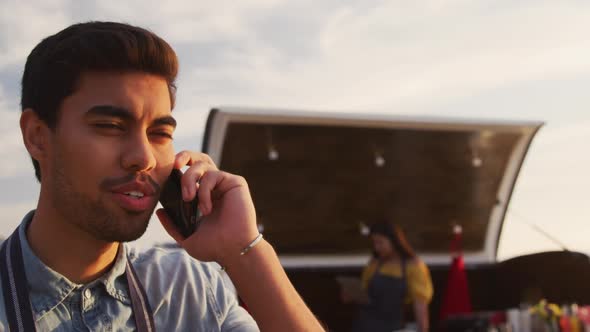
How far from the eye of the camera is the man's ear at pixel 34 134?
6.77 feet

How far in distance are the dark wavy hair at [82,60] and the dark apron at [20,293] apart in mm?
338

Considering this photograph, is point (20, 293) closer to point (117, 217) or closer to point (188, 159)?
point (117, 217)

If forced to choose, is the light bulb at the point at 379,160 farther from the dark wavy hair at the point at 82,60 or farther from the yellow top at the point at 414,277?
the dark wavy hair at the point at 82,60

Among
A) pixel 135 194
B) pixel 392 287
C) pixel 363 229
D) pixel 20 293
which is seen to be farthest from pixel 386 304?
pixel 20 293

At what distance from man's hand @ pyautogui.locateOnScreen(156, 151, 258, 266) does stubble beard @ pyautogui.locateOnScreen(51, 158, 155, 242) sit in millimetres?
169

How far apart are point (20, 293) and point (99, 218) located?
9.9 inches

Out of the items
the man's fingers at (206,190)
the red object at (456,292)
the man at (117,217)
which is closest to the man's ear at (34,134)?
the man at (117,217)

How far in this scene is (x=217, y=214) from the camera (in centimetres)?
211

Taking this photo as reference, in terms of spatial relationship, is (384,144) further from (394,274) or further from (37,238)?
(37,238)

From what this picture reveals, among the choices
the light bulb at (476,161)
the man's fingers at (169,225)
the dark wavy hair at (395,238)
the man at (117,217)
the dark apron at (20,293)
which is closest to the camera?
the dark apron at (20,293)

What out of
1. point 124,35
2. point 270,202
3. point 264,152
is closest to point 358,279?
point 270,202

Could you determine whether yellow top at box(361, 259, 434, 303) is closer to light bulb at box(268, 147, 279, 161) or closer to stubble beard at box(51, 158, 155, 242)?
light bulb at box(268, 147, 279, 161)

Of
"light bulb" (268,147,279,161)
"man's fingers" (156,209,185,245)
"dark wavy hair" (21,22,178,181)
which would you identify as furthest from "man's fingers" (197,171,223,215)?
"light bulb" (268,147,279,161)

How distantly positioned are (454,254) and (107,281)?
6.45 metres
